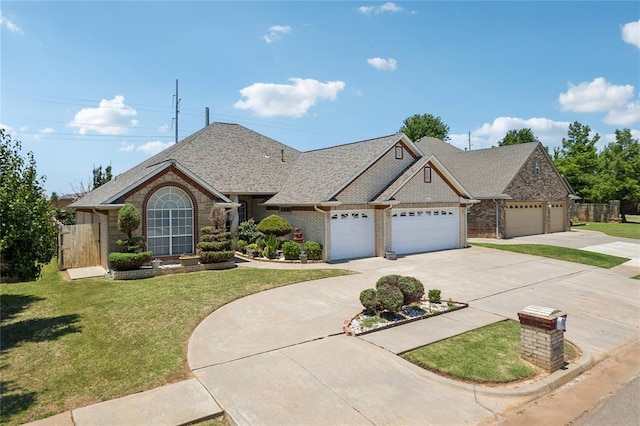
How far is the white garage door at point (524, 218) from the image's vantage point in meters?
29.0

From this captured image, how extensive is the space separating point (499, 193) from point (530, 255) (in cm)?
825

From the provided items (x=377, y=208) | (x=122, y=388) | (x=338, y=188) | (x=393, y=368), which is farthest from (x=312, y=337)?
(x=377, y=208)

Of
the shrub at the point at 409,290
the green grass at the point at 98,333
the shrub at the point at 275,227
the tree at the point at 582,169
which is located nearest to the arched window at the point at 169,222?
the green grass at the point at 98,333

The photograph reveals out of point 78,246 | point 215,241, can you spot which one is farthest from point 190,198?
point 78,246

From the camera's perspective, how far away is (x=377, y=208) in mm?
20469

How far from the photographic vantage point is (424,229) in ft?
A: 72.6

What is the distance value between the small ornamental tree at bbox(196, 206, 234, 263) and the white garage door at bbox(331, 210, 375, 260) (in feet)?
17.2

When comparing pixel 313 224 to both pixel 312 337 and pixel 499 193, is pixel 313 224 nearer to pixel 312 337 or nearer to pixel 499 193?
pixel 312 337

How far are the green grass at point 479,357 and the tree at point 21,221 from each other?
9464 millimetres

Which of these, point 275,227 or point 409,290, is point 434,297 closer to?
point 409,290

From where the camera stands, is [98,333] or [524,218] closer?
[98,333]

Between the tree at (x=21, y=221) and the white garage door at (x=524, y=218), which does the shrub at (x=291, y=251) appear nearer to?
the tree at (x=21, y=221)

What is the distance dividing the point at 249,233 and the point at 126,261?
7501 mm

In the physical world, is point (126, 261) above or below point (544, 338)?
above
